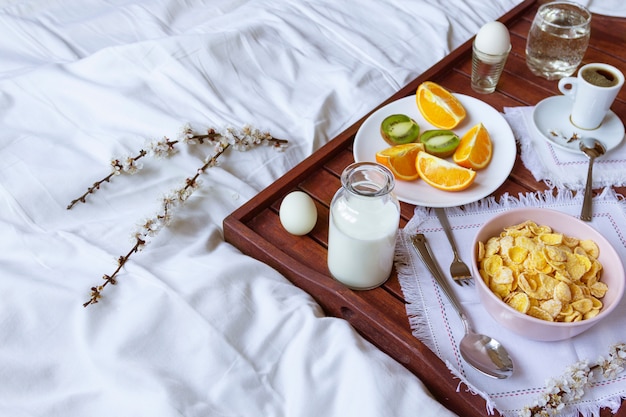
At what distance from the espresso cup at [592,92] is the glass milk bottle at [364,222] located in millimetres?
466

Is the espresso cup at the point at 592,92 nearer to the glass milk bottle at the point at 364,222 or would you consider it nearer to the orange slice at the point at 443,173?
the orange slice at the point at 443,173

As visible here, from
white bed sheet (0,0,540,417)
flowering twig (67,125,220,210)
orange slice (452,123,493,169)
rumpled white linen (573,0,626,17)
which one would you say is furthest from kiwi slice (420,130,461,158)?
rumpled white linen (573,0,626,17)

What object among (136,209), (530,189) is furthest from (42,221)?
(530,189)

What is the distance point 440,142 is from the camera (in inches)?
40.7

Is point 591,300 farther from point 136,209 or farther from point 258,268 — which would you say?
point 136,209

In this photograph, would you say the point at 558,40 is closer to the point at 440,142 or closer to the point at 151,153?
the point at 440,142

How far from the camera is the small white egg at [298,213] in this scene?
A: 2.98 ft

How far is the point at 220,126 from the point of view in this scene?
1.18 m

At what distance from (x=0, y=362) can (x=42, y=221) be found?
263mm

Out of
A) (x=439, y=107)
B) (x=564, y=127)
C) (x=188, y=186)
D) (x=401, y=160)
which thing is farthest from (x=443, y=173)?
(x=188, y=186)

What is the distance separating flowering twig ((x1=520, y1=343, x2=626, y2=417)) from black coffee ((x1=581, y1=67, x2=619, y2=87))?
501 mm

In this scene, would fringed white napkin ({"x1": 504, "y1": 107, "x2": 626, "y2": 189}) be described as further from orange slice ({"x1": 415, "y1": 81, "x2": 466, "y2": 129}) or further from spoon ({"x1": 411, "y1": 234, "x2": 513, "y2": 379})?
spoon ({"x1": 411, "y1": 234, "x2": 513, "y2": 379})

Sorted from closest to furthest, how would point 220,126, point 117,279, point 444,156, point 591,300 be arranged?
1. point 591,300
2. point 117,279
3. point 444,156
4. point 220,126

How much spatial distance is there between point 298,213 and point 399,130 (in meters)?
0.27
